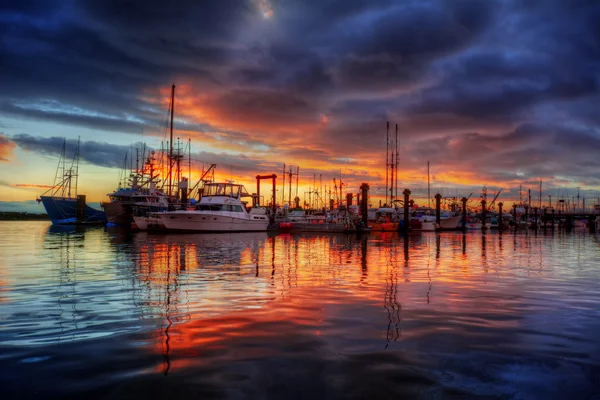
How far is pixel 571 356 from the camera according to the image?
635 centimetres

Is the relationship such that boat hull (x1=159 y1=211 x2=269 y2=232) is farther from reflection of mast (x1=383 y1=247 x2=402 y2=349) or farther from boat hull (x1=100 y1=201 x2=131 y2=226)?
reflection of mast (x1=383 y1=247 x2=402 y2=349)

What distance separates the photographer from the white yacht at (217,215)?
5284 centimetres

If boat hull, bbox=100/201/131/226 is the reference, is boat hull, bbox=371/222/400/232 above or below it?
below

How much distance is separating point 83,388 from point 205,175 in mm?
76419

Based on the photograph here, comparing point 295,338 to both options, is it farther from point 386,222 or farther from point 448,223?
point 448,223

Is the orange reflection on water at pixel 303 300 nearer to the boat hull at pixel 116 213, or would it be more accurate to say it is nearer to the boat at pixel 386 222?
the boat at pixel 386 222

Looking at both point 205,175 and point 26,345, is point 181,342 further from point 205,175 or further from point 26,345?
point 205,175

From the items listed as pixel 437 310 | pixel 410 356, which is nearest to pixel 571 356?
pixel 410 356

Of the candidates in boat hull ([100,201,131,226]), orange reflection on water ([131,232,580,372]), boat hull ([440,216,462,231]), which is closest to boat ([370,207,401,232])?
boat hull ([440,216,462,231])

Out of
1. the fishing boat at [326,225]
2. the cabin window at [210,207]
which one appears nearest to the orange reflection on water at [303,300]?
the cabin window at [210,207]

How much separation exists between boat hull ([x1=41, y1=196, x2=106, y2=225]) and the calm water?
79.0 meters

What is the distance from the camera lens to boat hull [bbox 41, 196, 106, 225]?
280 ft

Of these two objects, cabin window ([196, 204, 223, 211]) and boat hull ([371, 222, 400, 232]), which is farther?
boat hull ([371, 222, 400, 232])

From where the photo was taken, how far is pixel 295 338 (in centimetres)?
723
